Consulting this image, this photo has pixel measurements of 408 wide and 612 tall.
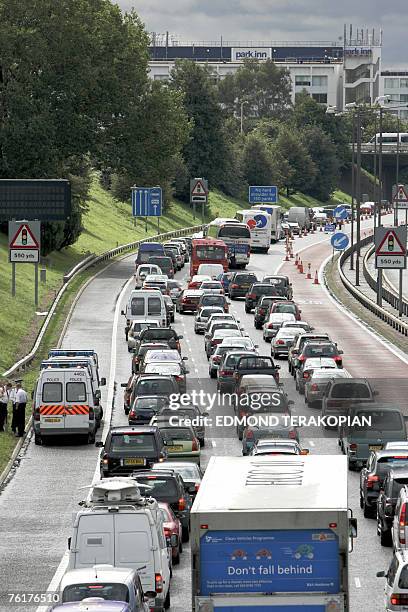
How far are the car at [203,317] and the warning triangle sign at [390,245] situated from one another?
7.90 m

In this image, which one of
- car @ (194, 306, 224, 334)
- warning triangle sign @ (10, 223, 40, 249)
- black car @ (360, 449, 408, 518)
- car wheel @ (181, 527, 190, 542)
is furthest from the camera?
car @ (194, 306, 224, 334)

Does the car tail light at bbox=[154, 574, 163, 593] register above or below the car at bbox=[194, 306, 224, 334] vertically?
above

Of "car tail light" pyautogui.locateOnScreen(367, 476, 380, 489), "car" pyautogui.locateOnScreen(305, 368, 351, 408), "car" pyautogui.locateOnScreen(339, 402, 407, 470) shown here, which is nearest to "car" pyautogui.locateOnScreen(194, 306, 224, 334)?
"car" pyautogui.locateOnScreen(305, 368, 351, 408)

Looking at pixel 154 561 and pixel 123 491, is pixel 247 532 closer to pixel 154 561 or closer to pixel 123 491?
pixel 154 561

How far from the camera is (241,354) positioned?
51.6 metres

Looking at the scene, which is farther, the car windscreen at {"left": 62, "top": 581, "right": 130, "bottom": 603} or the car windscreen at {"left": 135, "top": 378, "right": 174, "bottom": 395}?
the car windscreen at {"left": 135, "top": 378, "right": 174, "bottom": 395}

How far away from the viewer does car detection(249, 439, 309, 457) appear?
33562 mm

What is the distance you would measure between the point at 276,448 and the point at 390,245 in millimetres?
39175

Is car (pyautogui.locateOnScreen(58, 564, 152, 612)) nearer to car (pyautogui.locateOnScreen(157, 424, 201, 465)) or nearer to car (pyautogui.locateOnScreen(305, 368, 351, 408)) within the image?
car (pyautogui.locateOnScreen(157, 424, 201, 465))

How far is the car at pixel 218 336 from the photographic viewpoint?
194 feet

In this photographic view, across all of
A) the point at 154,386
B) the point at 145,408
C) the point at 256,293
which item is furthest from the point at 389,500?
the point at 256,293

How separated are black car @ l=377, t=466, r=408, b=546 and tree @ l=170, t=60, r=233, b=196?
12513cm

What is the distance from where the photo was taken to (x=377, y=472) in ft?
103

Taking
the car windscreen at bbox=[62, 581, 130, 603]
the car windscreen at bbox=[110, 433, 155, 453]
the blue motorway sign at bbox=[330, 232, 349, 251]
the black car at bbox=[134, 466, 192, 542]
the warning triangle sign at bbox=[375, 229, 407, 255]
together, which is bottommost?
the blue motorway sign at bbox=[330, 232, 349, 251]
